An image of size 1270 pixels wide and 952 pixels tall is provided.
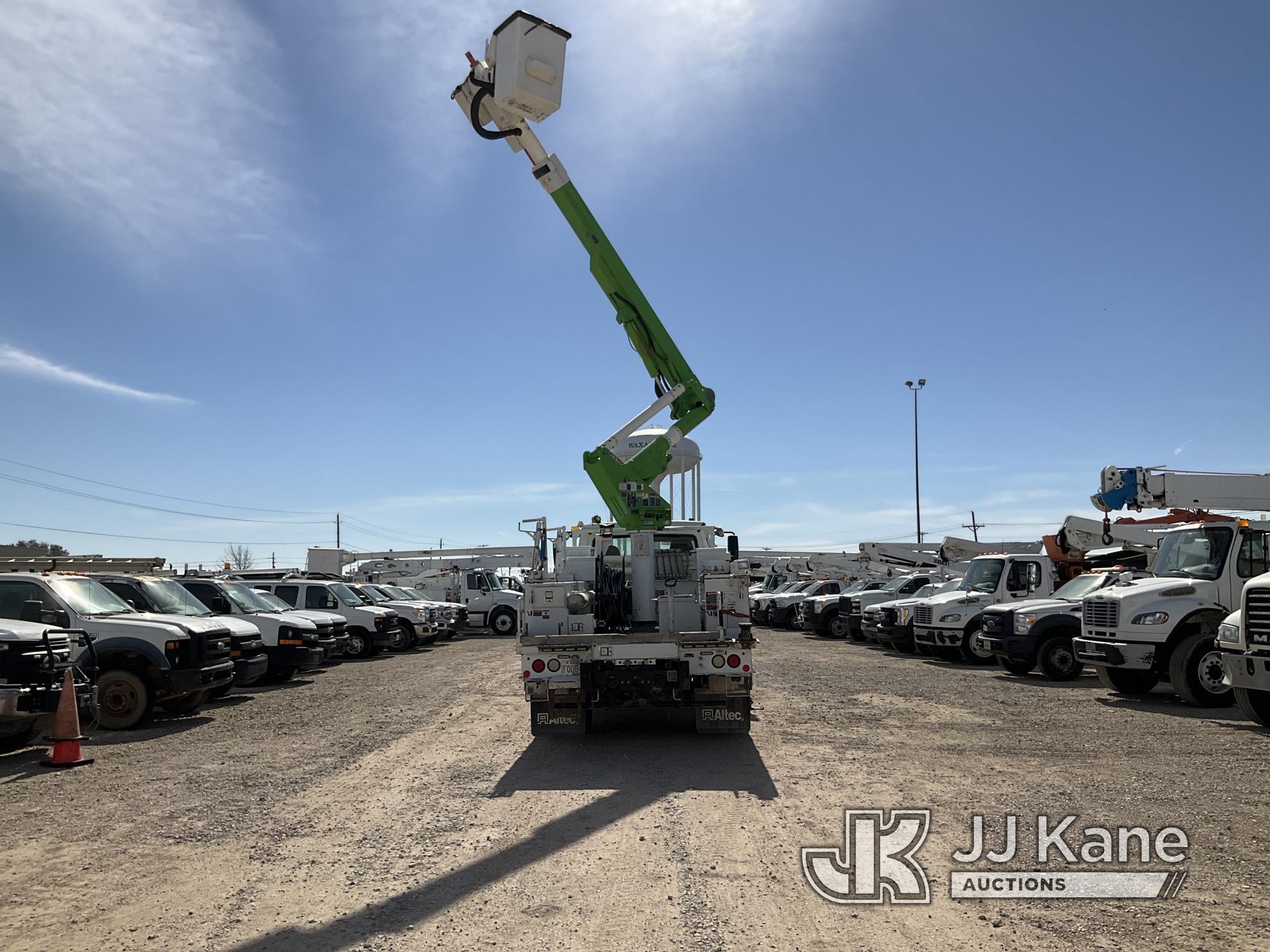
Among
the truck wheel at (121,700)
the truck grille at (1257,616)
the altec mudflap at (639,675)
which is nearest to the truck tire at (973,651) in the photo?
the truck grille at (1257,616)

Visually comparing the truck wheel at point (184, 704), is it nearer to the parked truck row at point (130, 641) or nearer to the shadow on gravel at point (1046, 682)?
the parked truck row at point (130, 641)

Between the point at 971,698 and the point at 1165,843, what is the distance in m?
7.41

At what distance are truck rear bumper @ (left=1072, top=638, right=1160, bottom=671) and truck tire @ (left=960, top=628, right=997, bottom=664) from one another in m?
4.81

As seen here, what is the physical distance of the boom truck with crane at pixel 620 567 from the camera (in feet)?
28.9

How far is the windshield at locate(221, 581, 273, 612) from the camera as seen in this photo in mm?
15750

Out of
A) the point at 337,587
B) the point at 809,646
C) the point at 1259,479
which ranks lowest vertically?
the point at 809,646

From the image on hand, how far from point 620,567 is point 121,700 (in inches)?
231

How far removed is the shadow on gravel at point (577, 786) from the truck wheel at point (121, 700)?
472cm

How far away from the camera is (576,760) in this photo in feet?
27.6

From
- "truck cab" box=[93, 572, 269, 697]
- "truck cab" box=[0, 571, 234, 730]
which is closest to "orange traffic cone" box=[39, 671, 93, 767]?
"truck cab" box=[0, 571, 234, 730]

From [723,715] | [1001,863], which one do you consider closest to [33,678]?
[723,715]

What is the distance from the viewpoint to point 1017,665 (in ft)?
52.2

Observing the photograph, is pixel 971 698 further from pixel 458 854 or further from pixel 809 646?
pixel 809 646

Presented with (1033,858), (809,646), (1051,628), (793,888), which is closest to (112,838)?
(793,888)
